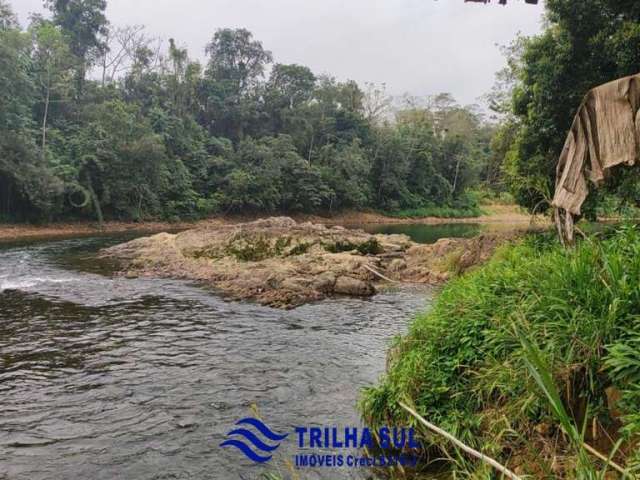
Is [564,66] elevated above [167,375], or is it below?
above

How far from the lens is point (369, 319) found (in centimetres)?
1196

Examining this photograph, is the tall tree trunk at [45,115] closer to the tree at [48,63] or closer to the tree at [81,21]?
the tree at [48,63]

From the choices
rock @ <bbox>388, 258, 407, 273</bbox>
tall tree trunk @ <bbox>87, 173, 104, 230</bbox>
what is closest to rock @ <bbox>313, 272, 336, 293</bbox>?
rock @ <bbox>388, 258, 407, 273</bbox>

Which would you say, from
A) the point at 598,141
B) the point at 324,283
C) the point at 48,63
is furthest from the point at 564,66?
the point at 48,63

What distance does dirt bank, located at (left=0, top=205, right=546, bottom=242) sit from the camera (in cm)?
3241

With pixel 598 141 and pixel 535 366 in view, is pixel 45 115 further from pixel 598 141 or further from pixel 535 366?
pixel 535 366

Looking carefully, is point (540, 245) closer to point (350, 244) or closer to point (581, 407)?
point (581, 407)

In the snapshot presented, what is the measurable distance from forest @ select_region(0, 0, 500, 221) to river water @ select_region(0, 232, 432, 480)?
716 inches

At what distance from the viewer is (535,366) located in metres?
3.63

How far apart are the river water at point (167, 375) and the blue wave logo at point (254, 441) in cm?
12

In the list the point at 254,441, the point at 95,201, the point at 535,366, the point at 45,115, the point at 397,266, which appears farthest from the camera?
the point at 95,201

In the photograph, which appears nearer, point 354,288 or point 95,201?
point 354,288

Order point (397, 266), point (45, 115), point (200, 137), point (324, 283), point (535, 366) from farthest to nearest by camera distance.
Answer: point (200, 137)
point (45, 115)
point (397, 266)
point (324, 283)
point (535, 366)

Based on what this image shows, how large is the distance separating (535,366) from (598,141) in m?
3.86
